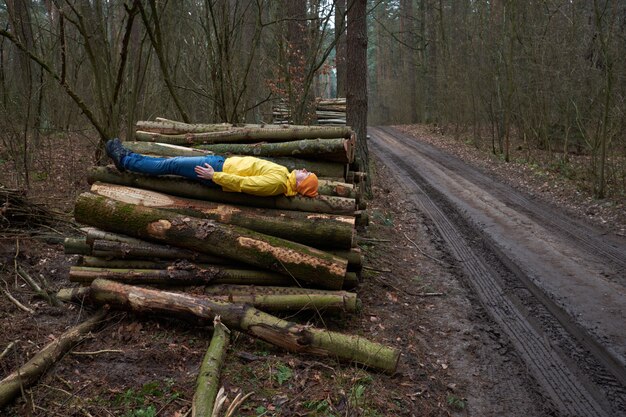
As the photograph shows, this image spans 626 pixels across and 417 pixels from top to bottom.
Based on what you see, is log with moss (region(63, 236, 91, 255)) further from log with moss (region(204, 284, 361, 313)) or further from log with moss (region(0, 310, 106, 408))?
log with moss (region(204, 284, 361, 313))

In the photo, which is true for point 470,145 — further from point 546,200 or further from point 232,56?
point 232,56

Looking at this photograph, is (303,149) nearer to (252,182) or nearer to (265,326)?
(252,182)

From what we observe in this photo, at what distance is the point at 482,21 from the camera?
68.6 feet

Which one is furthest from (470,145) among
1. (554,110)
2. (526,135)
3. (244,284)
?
(244,284)

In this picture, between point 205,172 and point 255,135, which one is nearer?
point 205,172

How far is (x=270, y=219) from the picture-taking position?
613 cm

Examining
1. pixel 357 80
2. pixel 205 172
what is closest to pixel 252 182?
pixel 205 172

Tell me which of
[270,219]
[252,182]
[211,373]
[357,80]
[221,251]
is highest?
[357,80]

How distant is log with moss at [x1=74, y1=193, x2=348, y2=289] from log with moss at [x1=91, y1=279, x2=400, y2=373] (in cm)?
69

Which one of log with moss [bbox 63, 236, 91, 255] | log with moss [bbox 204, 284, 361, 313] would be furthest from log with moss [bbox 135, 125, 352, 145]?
log with moss [bbox 204, 284, 361, 313]

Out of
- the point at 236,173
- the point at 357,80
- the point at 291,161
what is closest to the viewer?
the point at 236,173

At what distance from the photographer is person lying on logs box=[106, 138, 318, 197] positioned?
605 cm

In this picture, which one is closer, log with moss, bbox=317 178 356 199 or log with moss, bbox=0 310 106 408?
log with moss, bbox=0 310 106 408

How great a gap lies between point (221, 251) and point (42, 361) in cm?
213
